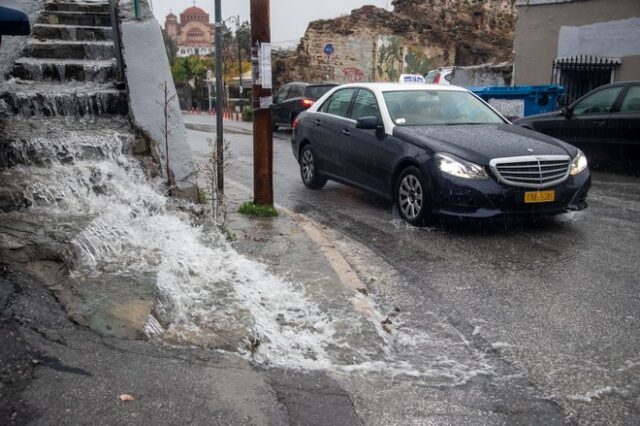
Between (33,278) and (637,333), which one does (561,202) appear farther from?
(33,278)

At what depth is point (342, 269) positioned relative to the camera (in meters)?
5.29

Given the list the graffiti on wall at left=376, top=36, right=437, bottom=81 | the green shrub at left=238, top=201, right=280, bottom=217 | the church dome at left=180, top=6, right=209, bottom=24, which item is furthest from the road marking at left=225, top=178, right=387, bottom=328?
the church dome at left=180, top=6, right=209, bottom=24

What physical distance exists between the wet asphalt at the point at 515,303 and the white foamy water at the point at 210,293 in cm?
22

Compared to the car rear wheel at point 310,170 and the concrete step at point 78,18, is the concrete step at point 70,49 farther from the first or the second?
the car rear wheel at point 310,170

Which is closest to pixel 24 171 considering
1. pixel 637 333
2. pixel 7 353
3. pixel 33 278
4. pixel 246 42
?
pixel 33 278

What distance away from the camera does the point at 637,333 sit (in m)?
4.06

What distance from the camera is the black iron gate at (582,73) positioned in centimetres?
1619

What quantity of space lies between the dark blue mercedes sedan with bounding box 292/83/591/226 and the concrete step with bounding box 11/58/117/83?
3073 millimetres

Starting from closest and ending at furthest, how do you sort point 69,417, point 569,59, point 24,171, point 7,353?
1. point 69,417
2. point 7,353
3. point 24,171
4. point 569,59

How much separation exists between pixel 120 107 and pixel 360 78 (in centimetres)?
2830

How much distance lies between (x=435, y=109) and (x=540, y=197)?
2024 millimetres

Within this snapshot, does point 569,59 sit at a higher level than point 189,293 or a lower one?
higher

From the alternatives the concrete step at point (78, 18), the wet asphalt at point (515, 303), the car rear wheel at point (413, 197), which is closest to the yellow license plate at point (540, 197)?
the wet asphalt at point (515, 303)

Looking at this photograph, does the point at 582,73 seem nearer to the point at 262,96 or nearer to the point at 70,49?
the point at 262,96
